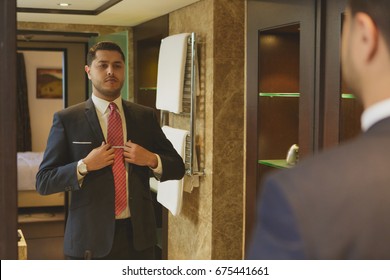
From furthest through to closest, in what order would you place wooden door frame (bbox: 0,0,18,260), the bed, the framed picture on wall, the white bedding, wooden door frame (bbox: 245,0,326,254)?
A: the framed picture on wall < the bed < the white bedding < wooden door frame (bbox: 245,0,326,254) < wooden door frame (bbox: 0,0,18,260)

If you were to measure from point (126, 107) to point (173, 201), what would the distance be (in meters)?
0.43

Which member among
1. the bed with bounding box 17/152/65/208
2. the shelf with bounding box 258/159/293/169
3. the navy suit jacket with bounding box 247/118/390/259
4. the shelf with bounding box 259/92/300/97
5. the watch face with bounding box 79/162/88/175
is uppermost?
the shelf with bounding box 259/92/300/97

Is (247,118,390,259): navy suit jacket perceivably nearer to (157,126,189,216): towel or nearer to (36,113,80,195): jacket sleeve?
(36,113,80,195): jacket sleeve

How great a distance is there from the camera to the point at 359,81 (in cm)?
47

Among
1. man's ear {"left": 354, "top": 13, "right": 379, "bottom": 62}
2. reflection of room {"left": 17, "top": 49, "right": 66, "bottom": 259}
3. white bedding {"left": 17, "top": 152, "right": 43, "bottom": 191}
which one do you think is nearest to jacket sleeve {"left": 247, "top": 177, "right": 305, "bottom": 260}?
man's ear {"left": 354, "top": 13, "right": 379, "bottom": 62}

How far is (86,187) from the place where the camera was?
4.10 feet

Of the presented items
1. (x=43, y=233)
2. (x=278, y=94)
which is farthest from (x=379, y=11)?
(x=43, y=233)

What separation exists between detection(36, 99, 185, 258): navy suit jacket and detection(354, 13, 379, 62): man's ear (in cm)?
86

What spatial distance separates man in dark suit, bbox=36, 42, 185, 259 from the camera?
125 centimetres

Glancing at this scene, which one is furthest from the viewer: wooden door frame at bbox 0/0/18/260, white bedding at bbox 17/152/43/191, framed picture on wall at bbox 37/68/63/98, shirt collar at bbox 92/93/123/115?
framed picture on wall at bbox 37/68/63/98

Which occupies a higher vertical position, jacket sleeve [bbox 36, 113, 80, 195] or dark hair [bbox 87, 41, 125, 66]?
dark hair [bbox 87, 41, 125, 66]
